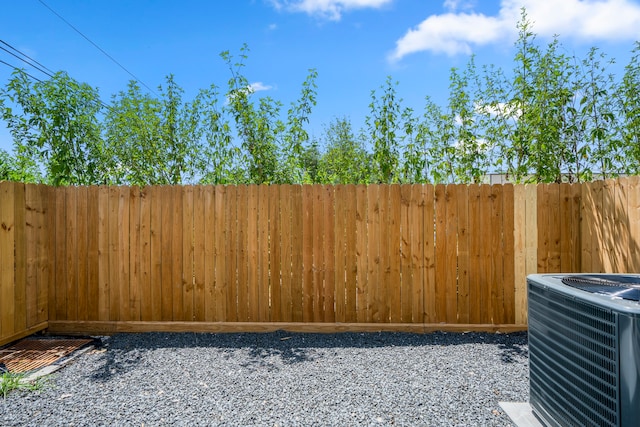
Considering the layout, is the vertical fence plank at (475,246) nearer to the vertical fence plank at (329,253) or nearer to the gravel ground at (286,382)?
the gravel ground at (286,382)

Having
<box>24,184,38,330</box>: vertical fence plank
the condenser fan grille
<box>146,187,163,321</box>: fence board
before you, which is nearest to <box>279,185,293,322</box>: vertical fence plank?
<box>146,187,163,321</box>: fence board

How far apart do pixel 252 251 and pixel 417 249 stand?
1.71m

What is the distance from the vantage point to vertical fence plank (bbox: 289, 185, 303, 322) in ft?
12.2

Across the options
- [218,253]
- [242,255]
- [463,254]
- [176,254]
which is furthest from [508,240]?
[176,254]

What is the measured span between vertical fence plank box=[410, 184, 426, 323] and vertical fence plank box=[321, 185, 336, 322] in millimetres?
799

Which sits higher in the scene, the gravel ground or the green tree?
the green tree

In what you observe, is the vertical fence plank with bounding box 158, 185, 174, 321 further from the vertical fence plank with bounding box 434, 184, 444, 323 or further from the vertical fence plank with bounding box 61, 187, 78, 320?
the vertical fence plank with bounding box 434, 184, 444, 323

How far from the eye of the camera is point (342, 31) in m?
5.05

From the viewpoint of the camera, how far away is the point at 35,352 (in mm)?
3312

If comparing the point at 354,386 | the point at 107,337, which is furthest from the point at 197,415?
the point at 107,337

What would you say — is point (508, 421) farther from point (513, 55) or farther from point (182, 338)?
point (513, 55)

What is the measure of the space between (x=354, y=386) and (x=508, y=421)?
0.96 m

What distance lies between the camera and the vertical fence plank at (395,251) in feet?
12.1

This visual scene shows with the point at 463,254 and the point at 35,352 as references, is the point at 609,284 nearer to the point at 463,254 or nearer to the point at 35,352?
the point at 463,254
